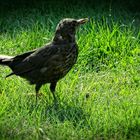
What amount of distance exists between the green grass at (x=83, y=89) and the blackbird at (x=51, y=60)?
196 millimetres

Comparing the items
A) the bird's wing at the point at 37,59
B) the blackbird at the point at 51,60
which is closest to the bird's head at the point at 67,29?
the blackbird at the point at 51,60

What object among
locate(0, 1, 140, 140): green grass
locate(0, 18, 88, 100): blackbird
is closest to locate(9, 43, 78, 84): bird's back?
locate(0, 18, 88, 100): blackbird

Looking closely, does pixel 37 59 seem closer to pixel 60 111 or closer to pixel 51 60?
pixel 51 60

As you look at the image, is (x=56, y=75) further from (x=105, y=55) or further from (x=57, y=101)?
(x=105, y=55)

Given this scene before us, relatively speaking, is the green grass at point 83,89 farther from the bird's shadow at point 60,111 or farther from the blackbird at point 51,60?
the blackbird at point 51,60

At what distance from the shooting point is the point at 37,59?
17.8 feet

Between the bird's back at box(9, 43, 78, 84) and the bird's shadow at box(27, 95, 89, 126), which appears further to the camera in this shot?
the bird's back at box(9, 43, 78, 84)

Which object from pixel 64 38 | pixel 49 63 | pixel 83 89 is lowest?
pixel 83 89

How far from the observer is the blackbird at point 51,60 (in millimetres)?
5363

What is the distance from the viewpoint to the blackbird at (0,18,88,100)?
17.6ft

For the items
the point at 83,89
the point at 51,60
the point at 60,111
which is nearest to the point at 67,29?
the point at 51,60

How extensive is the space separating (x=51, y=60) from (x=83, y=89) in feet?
1.97

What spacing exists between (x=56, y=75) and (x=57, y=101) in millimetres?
234

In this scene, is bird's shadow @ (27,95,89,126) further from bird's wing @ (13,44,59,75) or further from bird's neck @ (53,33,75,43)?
bird's neck @ (53,33,75,43)
